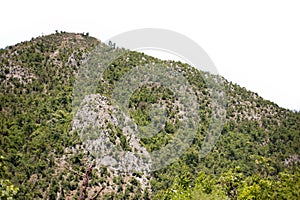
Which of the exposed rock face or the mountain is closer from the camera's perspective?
the mountain

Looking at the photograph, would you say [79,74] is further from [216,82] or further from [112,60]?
[216,82]

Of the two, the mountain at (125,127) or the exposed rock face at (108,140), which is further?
the exposed rock face at (108,140)

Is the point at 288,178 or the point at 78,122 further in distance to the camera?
the point at 78,122

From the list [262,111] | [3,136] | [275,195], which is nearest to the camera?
[275,195]

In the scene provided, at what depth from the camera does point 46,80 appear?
214 ft

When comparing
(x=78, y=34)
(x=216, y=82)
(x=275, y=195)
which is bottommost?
(x=275, y=195)

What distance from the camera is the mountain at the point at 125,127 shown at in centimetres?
4597

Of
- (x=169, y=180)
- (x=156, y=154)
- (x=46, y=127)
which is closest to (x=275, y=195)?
(x=169, y=180)

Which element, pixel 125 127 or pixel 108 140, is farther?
pixel 125 127

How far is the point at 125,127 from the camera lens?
182ft

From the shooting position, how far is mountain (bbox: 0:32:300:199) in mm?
45969

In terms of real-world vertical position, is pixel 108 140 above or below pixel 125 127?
below

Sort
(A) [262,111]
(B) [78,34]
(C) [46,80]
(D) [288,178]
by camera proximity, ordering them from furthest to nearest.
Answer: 1. (B) [78,34]
2. (A) [262,111]
3. (C) [46,80]
4. (D) [288,178]

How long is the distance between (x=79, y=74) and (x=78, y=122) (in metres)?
16.6
